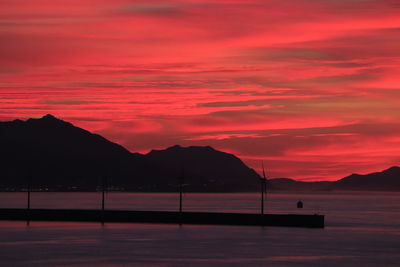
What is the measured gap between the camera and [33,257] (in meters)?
90.6

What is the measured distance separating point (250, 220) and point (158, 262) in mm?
63971

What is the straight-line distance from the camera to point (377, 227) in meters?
170

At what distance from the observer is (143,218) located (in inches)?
6093

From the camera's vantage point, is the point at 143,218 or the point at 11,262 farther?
the point at 143,218

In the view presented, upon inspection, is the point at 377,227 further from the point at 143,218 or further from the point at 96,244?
the point at 96,244

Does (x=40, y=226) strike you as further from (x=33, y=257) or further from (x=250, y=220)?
(x=33, y=257)

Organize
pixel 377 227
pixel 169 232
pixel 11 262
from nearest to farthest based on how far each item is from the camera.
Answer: pixel 11 262
pixel 169 232
pixel 377 227

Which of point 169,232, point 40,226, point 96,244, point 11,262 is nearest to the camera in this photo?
point 11,262

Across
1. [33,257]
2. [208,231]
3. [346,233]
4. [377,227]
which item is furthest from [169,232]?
[377,227]

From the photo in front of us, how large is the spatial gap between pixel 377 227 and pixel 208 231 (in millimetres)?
51088

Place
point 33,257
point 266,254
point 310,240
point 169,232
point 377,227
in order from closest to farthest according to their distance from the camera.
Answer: point 33,257 → point 266,254 → point 310,240 → point 169,232 → point 377,227

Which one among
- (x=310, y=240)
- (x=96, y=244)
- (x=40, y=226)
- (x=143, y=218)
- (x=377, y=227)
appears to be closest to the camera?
(x=96, y=244)

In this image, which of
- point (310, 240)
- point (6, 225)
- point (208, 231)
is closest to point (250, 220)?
point (208, 231)

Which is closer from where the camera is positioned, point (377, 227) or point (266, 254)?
point (266, 254)
